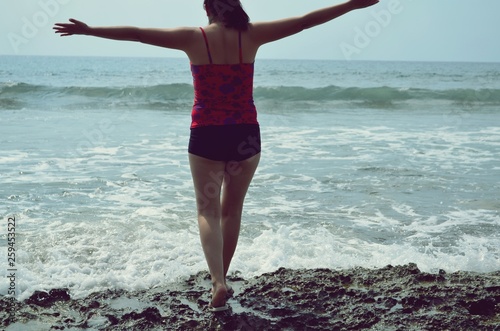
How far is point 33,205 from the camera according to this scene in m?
6.11

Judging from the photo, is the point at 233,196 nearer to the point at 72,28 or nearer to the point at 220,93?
the point at 220,93

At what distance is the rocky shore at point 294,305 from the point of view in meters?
3.15

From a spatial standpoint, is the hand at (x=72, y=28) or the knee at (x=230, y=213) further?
the knee at (x=230, y=213)

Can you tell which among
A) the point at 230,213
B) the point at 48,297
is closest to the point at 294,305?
the point at 230,213

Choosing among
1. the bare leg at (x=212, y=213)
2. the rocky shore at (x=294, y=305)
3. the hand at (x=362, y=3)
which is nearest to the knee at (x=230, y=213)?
the bare leg at (x=212, y=213)

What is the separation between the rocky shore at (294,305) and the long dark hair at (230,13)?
1.60 metres

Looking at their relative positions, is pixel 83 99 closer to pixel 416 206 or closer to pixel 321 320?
pixel 416 206

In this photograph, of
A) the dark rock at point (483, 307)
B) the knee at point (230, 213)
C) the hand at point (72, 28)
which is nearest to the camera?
the hand at point (72, 28)

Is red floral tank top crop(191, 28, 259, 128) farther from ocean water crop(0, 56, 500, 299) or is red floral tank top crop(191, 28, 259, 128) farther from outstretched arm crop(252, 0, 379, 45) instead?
ocean water crop(0, 56, 500, 299)

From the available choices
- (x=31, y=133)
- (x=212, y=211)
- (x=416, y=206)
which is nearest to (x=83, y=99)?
(x=31, y=133)

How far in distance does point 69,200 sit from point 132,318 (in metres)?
3.49

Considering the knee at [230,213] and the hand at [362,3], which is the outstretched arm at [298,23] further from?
the knee at [230,213]

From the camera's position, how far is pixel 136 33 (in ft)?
9.64

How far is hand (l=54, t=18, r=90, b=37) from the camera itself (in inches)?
114
